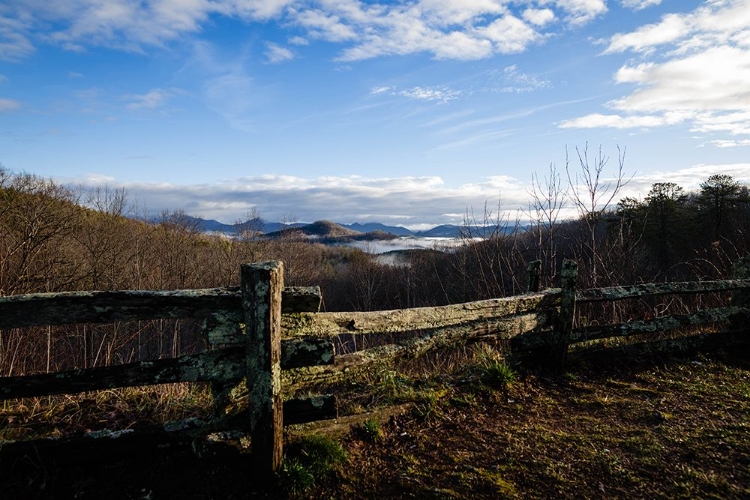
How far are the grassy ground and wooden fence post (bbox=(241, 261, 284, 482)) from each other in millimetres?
195

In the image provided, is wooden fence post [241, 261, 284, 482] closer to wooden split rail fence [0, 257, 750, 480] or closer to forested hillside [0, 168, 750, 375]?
wooden split rail fence [0, 257, 750, 480]

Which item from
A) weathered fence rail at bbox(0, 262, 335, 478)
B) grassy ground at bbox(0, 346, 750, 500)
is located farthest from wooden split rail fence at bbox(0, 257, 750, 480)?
grassy ground at bbox(0, 346, 750, 500)

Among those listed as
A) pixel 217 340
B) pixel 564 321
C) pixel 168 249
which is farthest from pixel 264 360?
pixel 168 249

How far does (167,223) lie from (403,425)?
47.2 meters

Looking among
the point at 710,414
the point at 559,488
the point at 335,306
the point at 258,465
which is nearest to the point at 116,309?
the point at 258,465

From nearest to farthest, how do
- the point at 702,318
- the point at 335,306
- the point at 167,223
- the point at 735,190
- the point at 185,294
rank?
the point at 185,294 < the point at 702,318 < the point at 735,190 < the point at 167,223 < the point at 335,306

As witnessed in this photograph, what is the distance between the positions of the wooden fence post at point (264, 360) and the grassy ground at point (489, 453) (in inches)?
7.7

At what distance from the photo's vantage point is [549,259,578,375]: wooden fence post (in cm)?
537

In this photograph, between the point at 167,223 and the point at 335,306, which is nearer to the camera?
the point at 167,223

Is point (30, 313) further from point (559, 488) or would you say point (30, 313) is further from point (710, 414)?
point (710, 414)

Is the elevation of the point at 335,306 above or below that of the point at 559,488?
below

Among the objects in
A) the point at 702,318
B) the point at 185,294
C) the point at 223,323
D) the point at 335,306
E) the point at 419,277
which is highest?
the point at 185,294

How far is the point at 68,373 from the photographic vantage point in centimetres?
314

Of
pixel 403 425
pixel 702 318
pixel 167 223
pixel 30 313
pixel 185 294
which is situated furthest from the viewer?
pixel 167 223
